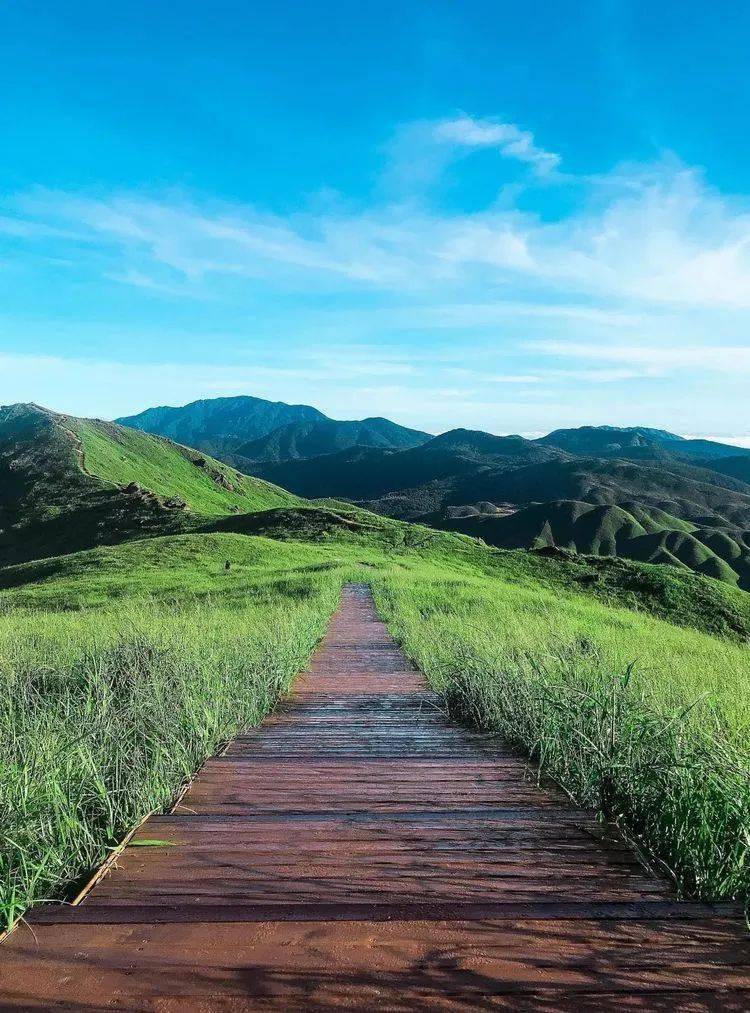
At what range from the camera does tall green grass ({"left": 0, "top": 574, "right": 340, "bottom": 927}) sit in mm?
2967

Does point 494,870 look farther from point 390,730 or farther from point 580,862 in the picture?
point 390,730

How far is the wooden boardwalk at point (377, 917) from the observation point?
6.66 ft

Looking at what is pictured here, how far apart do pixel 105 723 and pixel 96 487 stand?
83.3 metres

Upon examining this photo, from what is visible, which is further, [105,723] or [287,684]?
[287,684]

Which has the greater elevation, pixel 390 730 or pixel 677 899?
pixel 677 899

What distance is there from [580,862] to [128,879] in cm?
204

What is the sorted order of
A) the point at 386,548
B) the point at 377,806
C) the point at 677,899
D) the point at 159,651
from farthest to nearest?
the point at 386,548 → the point at 159,651 → the point at 377,806 → the point at 677,899

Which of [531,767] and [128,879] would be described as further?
[531,767]

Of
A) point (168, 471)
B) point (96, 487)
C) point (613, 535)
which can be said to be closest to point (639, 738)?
point (96, 487)

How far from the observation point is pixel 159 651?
7457 mm

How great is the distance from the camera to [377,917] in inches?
94.5

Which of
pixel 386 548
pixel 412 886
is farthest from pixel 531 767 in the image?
pixel 386 548

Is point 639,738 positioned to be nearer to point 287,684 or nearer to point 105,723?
point 105,723

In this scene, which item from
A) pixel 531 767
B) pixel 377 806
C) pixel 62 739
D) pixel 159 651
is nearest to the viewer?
pixel 377 806
